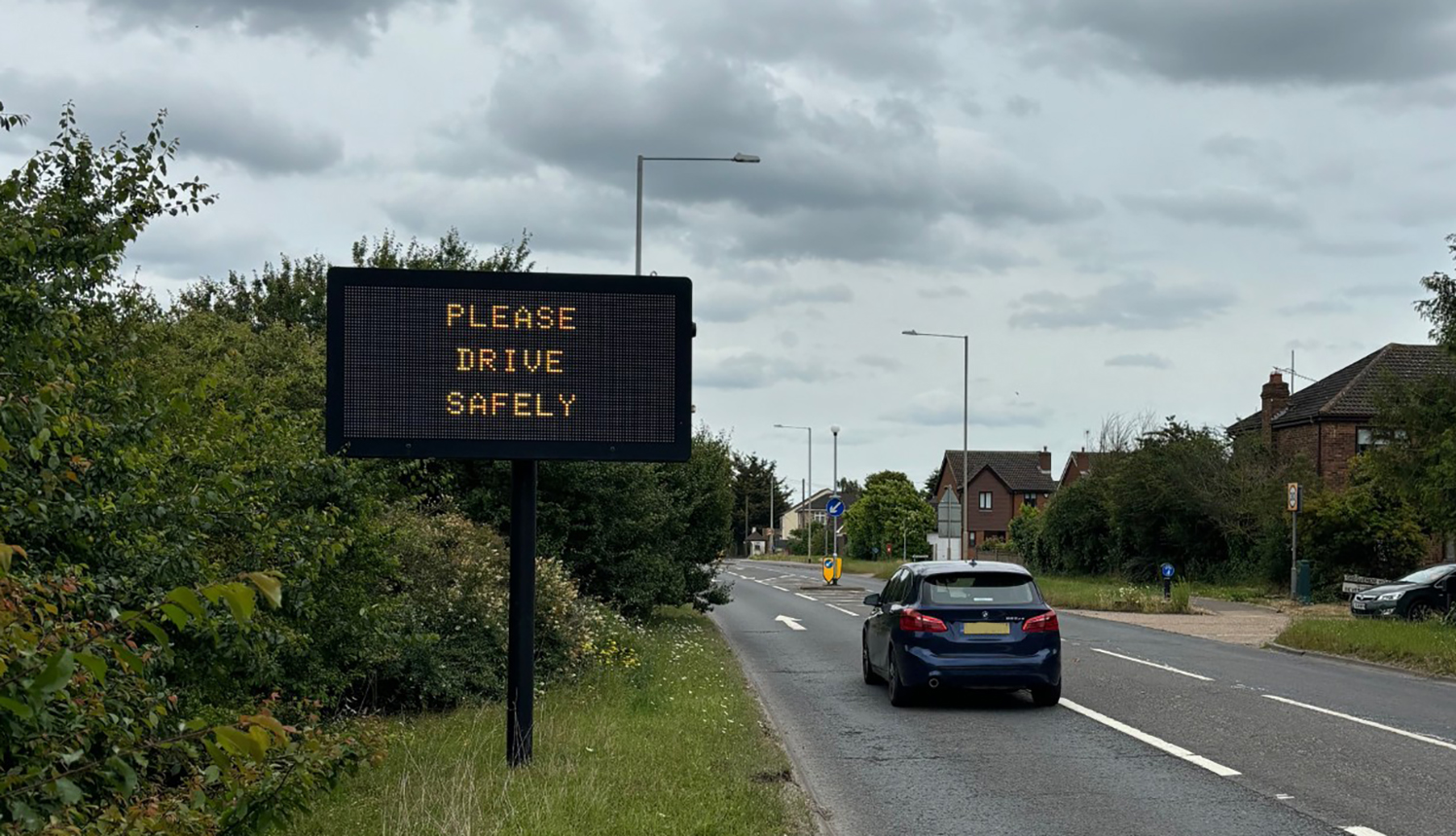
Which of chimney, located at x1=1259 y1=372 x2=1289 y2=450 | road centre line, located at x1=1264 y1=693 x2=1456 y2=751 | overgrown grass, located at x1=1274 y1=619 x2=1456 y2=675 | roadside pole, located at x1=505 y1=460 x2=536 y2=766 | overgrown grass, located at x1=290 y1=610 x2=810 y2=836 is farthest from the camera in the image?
→ chimney, located at x1=1259 y1=372 x2=1289 y2=450

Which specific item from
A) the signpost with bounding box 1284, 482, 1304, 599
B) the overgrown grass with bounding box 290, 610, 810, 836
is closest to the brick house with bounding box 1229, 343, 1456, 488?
the signpost with bounding box 1284, 482, 1304, 599

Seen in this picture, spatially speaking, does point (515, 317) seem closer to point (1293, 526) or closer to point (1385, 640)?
point (1385, 640)

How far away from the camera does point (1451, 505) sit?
2442cm

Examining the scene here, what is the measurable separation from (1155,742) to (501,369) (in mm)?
6794

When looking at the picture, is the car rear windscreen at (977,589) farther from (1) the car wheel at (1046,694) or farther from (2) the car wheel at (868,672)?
(2) the car wheel at (868,672)

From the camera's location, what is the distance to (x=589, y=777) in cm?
883

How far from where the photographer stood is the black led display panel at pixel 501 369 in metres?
9.05

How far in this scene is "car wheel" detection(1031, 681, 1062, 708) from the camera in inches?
581

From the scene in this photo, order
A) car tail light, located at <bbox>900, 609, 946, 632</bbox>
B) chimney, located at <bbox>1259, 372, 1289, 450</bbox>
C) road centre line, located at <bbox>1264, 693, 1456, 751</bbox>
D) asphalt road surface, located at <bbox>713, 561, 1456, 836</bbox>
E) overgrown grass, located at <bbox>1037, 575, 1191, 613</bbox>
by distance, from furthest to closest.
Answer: chimney, located at <bbox>1259, 372, 1289, 450</bbox>
overgrown grass, located at <bbox>1037, 575, 1191, 613</bbox>
car tail light, located at <bbox>900, 609, 946, 632</bbox>
road centre line, located at <bbox>1264, 693, 1456, 751</bbox>
asphalt road surface, located at <bbox>713, 561, 1456, 836</bbox>

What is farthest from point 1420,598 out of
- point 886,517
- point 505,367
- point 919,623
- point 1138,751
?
point 886,517

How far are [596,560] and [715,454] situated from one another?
8.88 metres

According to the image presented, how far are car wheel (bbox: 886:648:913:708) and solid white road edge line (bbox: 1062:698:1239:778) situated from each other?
1717 millimetres

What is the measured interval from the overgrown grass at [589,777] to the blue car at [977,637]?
2.01 metres

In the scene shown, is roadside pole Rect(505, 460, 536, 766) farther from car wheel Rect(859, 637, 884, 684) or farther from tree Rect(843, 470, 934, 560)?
tree Rect(843, 470, 934, 560)
